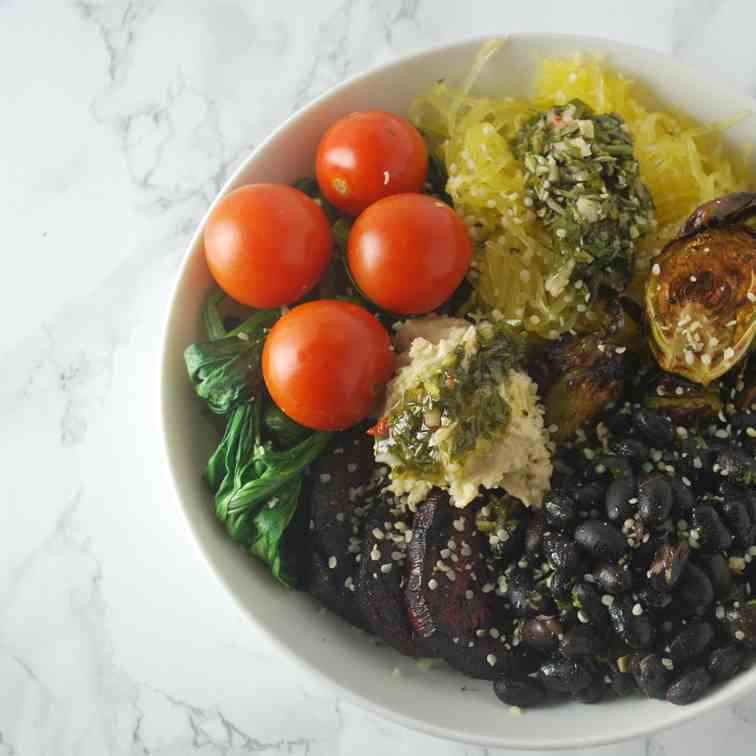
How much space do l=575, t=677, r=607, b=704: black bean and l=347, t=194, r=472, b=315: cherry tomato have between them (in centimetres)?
96

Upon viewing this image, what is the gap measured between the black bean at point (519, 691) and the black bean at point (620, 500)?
0.42 metres

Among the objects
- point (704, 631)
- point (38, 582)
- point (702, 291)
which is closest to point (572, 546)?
point (704, 631)

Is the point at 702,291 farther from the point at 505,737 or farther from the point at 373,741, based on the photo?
the point at 373,741

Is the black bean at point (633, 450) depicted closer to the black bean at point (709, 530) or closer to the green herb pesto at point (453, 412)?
the black bean at point (709, 530)

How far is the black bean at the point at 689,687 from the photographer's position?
6.34 feet

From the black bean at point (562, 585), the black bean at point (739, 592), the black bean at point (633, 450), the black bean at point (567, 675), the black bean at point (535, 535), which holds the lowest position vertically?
the black bean at point (567, 675)

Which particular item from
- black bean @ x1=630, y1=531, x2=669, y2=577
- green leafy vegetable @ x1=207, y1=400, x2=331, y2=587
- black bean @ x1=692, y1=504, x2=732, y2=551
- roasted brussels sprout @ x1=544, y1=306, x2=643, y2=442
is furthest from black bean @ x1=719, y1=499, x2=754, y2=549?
green leafy vegetable @ x1=207, y1=400, x2=331, y2=587

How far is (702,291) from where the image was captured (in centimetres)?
216

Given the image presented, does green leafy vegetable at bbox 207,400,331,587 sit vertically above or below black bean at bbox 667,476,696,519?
above

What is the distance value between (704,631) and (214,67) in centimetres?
214

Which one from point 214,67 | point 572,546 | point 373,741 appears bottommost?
point 373,741

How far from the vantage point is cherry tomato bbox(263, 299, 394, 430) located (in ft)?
7.01

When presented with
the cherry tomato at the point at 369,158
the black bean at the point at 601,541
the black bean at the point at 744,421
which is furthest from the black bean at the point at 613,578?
the cherry tomato at the point at 369,158

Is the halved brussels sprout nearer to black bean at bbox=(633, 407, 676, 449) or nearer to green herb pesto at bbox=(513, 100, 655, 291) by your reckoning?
green herb pesto at bbox=(513, 100, 655, 291)
